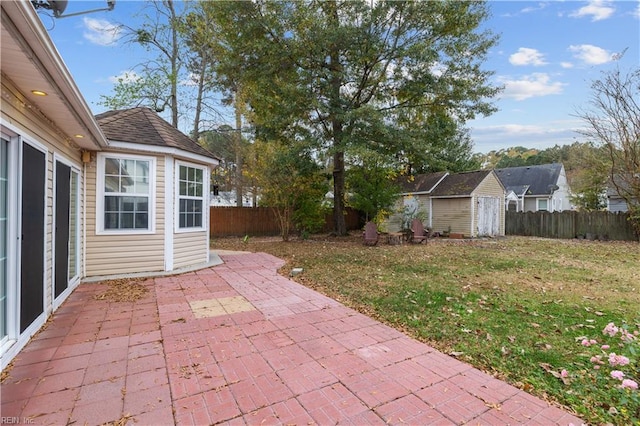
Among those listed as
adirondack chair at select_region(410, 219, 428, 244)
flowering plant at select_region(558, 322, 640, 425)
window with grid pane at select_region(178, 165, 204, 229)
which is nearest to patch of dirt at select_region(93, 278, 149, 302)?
window with grid pane at select_region(178, 165, 204, 229)

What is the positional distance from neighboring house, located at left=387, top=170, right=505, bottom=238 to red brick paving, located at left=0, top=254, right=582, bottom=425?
A: 1307 cm

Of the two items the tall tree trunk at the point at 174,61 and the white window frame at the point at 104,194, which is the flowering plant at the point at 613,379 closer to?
the white window frame at the point at 104,194

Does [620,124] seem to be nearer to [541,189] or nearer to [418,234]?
[418,234]

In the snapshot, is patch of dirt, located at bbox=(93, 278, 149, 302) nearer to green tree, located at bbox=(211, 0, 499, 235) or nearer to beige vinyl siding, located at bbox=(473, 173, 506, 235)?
green tree, located at bbox=(211, 0, 499, 235)

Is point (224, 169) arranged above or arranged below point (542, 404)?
above

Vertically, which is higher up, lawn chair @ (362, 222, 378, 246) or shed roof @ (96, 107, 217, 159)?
shed roof @ (96, 107, 217, 159)

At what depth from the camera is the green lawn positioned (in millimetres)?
2545

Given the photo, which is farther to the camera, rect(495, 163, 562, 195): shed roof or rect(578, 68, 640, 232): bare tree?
rect(495, 163, 562, 195): shed roof

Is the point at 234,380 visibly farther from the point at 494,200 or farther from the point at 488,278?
the point at 494,200

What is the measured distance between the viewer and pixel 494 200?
15883mm

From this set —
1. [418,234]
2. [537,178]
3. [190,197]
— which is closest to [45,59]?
[190,197]

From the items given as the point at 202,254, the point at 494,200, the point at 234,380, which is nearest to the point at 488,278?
the point at 234,380

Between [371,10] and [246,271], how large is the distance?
892 cm

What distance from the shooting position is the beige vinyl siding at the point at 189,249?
6633 mm
